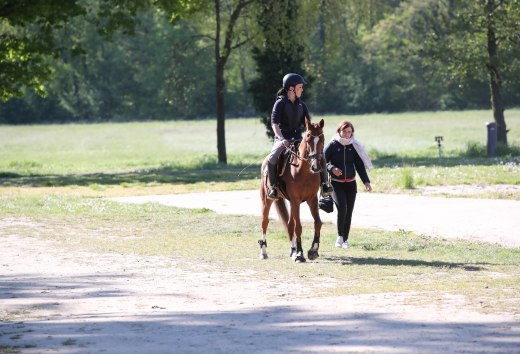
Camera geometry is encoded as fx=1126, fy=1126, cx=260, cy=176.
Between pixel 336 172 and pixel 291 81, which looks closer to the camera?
pixel 291 81

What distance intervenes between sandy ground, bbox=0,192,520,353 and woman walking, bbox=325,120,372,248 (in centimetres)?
337

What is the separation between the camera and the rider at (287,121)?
16.0 metres

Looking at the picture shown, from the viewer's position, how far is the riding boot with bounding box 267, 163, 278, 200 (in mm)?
16125

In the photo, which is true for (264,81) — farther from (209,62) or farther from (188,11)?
(209,62)

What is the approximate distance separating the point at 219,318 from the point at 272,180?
231 inches

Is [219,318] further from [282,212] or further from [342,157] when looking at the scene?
[342,157]

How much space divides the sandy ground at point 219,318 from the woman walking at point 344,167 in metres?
3.37

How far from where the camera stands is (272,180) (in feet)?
53.1

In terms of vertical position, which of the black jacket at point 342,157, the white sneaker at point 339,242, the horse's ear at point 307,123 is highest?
the horse's ear at point 307,123

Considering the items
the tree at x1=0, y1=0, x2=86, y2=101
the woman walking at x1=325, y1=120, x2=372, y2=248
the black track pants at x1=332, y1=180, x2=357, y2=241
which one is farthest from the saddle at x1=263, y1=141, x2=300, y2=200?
the tree at x1=0, y1=0, x2=86, y2=101

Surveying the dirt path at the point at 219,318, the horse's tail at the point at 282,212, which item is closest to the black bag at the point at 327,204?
the horse's tail at the point at 282,212

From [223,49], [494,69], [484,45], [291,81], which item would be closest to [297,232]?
[291,81]

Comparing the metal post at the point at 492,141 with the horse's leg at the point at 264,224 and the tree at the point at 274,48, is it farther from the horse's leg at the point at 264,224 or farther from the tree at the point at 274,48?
the horse's leg at the point at 264,224

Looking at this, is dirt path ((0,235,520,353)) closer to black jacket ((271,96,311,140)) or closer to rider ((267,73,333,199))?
rider ((267,73,333,199))
